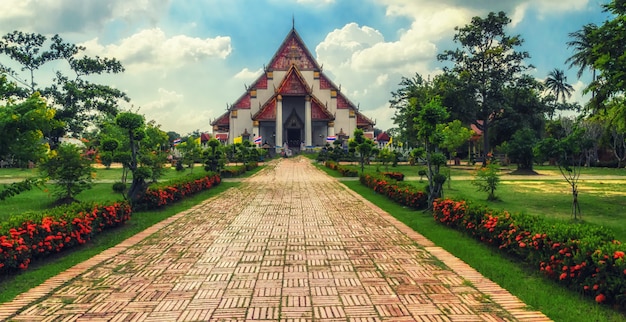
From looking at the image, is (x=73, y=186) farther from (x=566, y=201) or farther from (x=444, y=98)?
(x=444, y=98)

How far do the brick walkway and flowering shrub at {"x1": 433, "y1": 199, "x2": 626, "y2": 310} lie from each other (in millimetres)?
826

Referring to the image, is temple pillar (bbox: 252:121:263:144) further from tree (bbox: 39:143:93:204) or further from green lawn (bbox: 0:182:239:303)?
green lawn (bbox: 0:182:239:303)

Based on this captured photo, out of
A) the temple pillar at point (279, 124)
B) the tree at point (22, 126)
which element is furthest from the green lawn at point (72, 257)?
the temple pillar at point (279, 124)

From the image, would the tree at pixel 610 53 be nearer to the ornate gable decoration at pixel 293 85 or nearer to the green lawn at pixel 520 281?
the green lawn at pixel 520 281

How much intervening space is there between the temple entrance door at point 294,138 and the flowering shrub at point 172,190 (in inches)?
1330

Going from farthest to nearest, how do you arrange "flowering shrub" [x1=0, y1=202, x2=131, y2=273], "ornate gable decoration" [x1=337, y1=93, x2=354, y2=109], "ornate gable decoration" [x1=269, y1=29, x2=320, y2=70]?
"ornate gable decoration" [x1=269, y1=29, x2=320, y2=70] → "ornate gable decoration" [x1=337, y1=93, x2=354, y2=109] → "flowering shrub" [x1=0, y1=202, x2=131, y2=273]

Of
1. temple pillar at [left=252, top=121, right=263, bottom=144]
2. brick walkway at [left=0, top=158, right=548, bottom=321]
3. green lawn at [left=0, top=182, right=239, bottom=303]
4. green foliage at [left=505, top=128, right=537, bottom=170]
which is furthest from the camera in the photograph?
temple pillar at [left=252, top=121, right=263, bottom=144]

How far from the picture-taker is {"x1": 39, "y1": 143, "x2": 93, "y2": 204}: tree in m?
12.7

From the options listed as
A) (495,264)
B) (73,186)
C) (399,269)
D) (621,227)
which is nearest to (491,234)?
(495,264)

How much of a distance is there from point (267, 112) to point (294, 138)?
4753 millimetres

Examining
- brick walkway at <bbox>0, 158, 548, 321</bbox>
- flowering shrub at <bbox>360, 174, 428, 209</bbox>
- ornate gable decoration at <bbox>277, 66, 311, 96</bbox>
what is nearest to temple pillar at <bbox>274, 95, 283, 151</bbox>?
ornate gable decoration at <bbox>277, 66, 311, 96</bbox>

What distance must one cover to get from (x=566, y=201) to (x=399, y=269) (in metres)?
9.67

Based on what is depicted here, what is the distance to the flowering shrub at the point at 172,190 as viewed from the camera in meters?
11.9

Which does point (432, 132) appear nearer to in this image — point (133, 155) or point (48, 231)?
point (133, 155)
